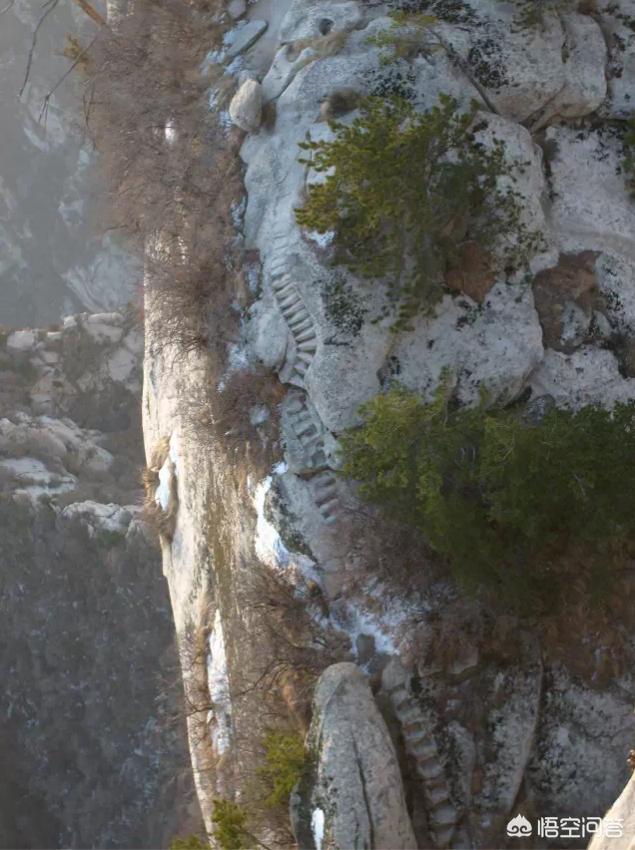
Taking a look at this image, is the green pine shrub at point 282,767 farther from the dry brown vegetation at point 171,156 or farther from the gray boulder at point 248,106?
the gray boulder at point 248,106

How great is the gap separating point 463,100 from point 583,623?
249 inches

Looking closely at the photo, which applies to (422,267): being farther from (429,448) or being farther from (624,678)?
(624,678)

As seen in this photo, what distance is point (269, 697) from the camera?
41.9 ft

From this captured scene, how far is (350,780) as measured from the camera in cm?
1109

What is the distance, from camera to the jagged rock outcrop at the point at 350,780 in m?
11.0

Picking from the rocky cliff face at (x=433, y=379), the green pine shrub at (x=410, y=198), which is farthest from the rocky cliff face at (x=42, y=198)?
the green pine shrub at (x=410, y=198)

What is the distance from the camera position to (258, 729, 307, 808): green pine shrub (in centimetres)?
1144

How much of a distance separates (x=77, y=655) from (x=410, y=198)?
2058 cm

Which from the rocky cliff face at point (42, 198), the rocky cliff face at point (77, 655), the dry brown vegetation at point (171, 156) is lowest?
the rocky cliff face at point (77, 655)

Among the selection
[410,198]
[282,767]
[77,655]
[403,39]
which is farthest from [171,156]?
[77,655]

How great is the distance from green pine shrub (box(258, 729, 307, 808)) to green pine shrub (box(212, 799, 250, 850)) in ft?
1.27

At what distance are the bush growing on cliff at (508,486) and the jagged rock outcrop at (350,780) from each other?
1.83 m

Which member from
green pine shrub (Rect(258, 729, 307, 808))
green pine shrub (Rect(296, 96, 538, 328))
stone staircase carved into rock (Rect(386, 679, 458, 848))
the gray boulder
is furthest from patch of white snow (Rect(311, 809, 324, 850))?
the gray boulder

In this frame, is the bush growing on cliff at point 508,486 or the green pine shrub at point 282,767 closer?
the bush growing on cliff at point 508,486
